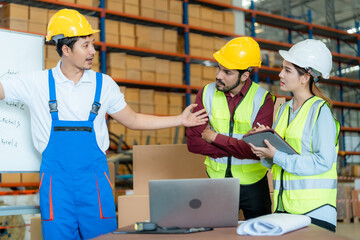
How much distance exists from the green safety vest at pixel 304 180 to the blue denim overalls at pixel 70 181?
0.97 metres

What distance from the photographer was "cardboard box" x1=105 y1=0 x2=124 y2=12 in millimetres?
7297

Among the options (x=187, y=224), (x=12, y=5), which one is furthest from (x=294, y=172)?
(x=12, y=5)

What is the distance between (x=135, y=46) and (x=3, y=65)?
4.86 metres

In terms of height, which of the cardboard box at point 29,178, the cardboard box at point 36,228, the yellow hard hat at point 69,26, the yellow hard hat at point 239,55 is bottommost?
the cardboard box at point 36,228

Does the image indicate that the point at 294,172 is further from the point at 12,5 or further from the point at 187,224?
the point at 12,5

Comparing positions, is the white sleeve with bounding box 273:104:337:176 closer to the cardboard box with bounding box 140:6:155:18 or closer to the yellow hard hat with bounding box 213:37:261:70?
the yellow hard hat with bounding box 213:37:261:70

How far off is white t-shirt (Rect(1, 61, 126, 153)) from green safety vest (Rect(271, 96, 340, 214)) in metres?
1.01

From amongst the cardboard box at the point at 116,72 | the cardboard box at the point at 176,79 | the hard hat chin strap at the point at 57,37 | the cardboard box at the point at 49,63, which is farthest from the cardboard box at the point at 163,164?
the cardboard box at the point at 176,79

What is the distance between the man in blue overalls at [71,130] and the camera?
2424mm

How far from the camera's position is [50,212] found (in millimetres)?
2420

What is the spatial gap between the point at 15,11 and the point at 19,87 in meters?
4.28

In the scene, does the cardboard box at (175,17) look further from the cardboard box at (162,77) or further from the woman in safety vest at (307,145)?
the woman in safety vest at (307,145)

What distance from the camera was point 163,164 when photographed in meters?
3.46

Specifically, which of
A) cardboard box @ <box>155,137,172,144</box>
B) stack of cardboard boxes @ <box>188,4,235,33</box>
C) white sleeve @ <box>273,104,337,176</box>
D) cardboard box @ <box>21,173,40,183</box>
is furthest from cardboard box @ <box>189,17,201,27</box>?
white sleeve @ <box>273,104,337,176</box>
